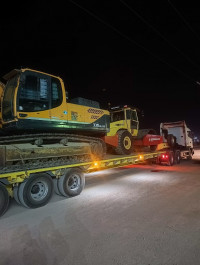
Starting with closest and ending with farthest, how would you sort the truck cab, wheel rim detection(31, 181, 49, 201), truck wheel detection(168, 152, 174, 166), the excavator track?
the excavator track < wheel rim detection(31, 181, 49, 201) < the truck cab < truck wheel detection(168, 152, 174, 166)

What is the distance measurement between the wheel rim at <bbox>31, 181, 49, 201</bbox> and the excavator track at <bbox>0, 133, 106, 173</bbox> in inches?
24.5

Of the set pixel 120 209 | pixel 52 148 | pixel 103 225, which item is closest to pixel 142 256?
pixel 103 225

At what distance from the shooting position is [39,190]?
6496 millimetres

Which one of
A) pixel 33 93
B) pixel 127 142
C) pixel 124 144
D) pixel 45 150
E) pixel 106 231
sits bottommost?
pixel 106 231

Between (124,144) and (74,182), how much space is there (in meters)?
3.85

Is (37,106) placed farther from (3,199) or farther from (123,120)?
(123,120)

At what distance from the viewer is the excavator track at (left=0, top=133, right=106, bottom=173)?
5.82m

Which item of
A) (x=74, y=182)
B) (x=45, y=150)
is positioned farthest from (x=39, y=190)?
(x=74, y=182)

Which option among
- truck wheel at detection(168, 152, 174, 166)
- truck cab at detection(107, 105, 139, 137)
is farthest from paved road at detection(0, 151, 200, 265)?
truck wheel at detection(168, 152, 174, 166)

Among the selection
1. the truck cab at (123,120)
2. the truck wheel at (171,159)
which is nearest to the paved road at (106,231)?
the truck cab at (123,120)

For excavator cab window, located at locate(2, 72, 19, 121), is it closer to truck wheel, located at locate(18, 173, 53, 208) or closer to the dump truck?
truck wheel, located at locate(18, 173, 53, 208)

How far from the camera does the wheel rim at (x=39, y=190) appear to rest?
6.33 meters

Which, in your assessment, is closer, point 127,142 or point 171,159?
point 127,142

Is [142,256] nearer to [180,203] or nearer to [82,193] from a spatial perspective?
[180,203]
